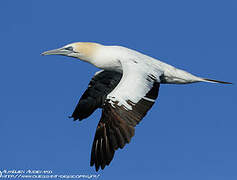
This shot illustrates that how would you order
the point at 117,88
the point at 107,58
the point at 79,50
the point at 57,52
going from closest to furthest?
the point at 117,88 → the point at 107,58 → the point at 79,50 → the point at 57,52

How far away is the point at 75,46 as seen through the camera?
14.6 metres

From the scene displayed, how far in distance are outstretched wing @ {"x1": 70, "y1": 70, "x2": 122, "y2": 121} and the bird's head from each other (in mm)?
1423

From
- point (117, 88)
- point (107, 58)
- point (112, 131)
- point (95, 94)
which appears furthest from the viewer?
point (95, 94)

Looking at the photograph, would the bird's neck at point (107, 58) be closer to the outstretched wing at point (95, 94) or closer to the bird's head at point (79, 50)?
the bird's head at point (79, 50)

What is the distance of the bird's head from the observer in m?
14.3

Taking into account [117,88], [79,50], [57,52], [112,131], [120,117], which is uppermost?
[57,52]

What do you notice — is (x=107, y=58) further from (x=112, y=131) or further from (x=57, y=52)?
(x=112, y=131)

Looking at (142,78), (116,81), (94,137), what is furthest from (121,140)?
(116,81)

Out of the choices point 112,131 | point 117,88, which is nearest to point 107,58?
point 117,88

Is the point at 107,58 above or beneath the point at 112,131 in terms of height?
above

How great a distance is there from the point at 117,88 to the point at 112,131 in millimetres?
1157

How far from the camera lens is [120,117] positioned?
11305mm

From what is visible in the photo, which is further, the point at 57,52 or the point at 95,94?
the point at 95,94

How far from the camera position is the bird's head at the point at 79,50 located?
14.3m
